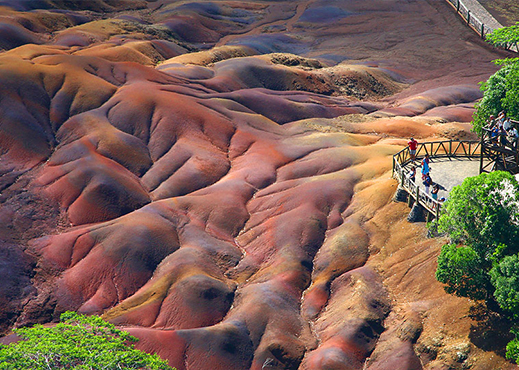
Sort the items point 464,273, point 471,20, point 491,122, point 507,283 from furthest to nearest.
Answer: point 471,20, point 491,122, point 464,273, point 507,283

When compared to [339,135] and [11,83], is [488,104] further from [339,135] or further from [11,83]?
[11,83]

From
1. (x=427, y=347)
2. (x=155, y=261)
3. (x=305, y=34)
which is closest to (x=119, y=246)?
(x=155, y=261)

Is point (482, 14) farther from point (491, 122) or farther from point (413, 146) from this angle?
point (491, 122)

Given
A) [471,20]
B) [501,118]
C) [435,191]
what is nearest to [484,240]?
[435,191]

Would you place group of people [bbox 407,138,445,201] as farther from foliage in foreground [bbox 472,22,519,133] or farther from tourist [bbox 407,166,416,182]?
foliage in foreground [bbox 472,22,519,133]

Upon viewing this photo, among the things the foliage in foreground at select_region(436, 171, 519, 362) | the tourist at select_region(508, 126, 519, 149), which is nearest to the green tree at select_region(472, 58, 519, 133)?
the tourist at select_region(508, 126, 519, 149)

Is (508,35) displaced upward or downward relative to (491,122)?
upward
